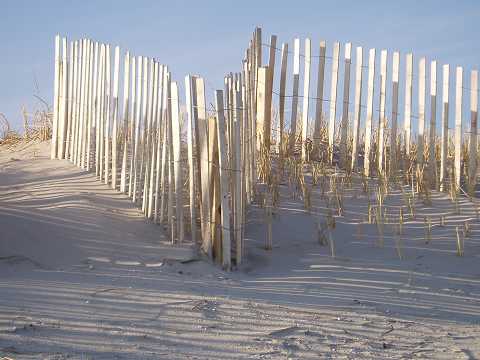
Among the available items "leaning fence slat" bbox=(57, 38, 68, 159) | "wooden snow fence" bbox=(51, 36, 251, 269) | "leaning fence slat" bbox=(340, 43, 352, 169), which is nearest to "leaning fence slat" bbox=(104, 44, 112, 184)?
"wooden snow fence" bbox=(51, 36, 251, 269)

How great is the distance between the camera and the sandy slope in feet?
11.8

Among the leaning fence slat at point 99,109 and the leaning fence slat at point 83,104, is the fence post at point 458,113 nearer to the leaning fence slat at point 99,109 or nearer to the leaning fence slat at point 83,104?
the leaning fence slat at point 99,109

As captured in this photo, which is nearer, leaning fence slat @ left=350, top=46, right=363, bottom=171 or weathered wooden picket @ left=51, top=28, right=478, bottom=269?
weathered wooden picket @ left=51, top=28, right=478, bottom=269

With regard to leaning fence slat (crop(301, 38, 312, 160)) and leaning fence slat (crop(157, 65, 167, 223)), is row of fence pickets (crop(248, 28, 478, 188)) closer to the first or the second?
leaning fence slat (crop(301, 38, 312, 160))

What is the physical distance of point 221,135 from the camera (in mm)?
5508

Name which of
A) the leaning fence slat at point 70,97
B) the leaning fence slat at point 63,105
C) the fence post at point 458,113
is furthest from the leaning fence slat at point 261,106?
the leaning fence slat at point 63,105

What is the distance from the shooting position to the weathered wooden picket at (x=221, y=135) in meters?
5.70

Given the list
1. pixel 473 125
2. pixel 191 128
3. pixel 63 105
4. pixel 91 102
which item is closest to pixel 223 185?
pixel 191 128

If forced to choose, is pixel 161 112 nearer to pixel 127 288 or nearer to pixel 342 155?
pixel 127 288

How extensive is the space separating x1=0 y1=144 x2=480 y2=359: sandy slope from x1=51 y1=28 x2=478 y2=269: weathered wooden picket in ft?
1.11

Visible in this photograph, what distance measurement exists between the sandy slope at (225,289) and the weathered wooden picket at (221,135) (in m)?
0.34

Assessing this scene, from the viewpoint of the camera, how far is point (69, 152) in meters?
9.02

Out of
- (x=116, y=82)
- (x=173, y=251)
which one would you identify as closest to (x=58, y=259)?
(x=173, y=251)

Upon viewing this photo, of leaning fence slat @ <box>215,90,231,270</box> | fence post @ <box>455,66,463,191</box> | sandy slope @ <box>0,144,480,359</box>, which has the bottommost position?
sandy slope @ <box>0,144,480,359</box>
